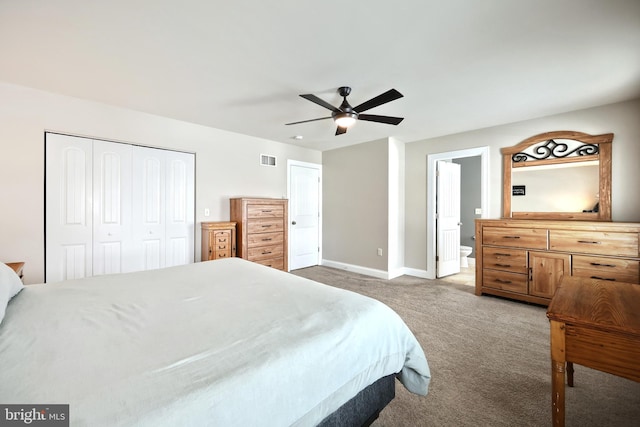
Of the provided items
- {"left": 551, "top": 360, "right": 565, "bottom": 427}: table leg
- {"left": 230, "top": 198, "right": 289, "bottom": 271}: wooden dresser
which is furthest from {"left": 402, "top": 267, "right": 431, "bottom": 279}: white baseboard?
{"left": 551, "top": 360, "right": 565, "bottom": 427}: table leg

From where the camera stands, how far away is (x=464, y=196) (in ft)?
20.5

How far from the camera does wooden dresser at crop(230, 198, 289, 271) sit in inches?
162

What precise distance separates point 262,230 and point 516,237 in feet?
12.1

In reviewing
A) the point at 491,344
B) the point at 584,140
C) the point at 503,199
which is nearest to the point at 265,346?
the point at 491,344

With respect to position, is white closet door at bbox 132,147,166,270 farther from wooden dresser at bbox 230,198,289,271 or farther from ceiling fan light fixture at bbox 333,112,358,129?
ceiling fan light fixture at bbox 333,112,358,129

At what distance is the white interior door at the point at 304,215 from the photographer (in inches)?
208

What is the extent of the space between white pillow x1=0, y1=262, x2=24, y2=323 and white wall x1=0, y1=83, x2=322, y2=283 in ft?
5.53

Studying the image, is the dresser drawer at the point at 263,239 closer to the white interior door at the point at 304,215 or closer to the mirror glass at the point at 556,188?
the white interior door at the point at 304,215

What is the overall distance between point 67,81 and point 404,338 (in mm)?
3834

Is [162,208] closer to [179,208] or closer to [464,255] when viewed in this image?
[179,208]

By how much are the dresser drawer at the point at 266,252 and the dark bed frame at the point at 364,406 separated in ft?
10.1

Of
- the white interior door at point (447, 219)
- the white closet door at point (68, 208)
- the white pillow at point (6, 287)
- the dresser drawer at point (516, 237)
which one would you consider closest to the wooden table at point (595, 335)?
the dresser drawer at point (516, 237)
